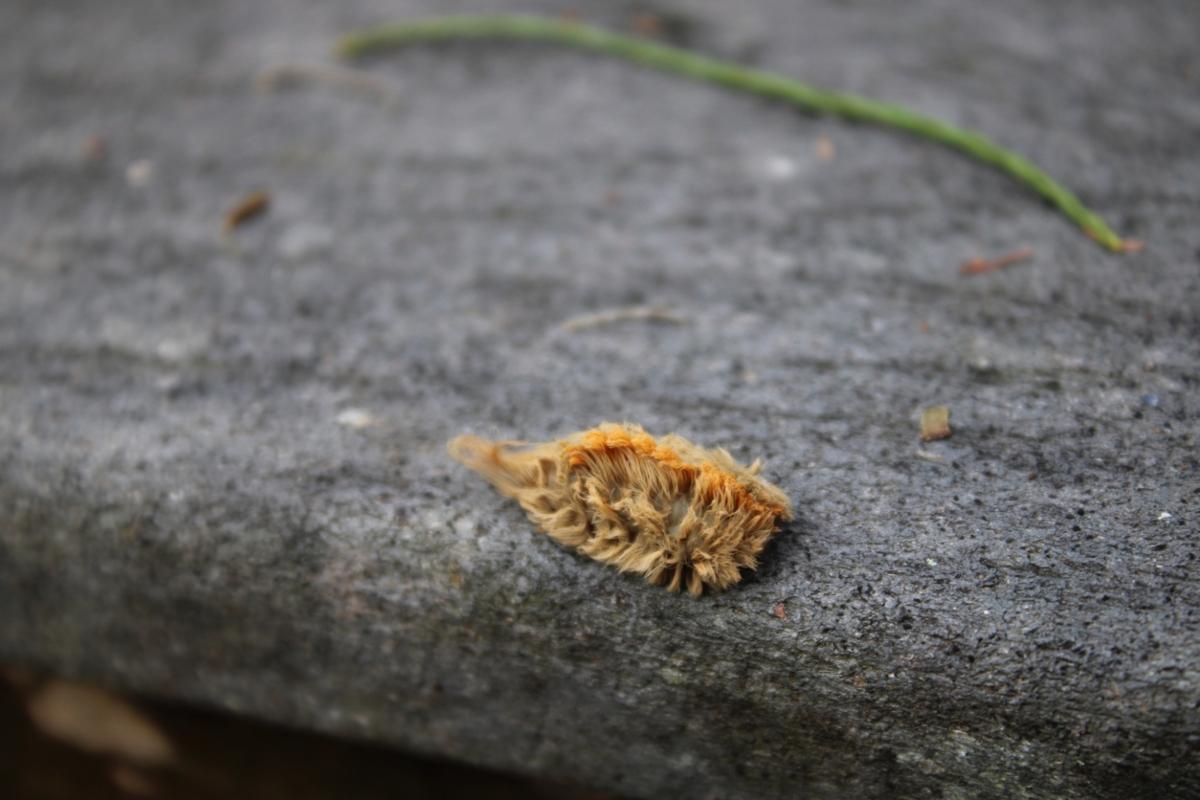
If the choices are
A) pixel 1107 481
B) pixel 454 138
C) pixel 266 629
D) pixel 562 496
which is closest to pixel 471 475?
pixel 562 496

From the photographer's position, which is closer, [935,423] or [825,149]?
[935,423]

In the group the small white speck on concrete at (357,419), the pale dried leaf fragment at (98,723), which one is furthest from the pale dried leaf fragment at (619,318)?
the pale dried leaf fragment at (98,723)

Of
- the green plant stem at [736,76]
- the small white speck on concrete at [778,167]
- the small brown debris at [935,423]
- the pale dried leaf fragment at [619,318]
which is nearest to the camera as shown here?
the small brown debris at [935,423]

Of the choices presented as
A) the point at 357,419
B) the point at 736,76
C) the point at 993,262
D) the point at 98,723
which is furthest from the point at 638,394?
the point at 98,723

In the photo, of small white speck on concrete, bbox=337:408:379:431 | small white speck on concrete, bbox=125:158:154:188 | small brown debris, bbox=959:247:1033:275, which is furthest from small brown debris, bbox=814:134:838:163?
small white speck on concrete, bbox=125:158:154:188

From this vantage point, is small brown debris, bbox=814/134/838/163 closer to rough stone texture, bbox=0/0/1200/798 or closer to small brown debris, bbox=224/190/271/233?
rough stone texture, bbox=0/0/1200/798

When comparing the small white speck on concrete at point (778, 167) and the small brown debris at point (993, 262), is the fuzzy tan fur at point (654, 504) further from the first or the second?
the small white speck on concrete at point (778, 167)

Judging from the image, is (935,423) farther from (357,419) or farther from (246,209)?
(246,209)
